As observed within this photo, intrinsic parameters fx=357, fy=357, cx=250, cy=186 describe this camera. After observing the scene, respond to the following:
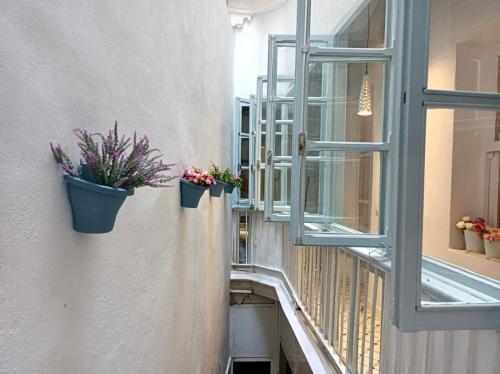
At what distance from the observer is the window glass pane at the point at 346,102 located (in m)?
1.91

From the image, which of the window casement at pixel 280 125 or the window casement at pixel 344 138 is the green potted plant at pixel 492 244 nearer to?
the window casement at pixel 344 138

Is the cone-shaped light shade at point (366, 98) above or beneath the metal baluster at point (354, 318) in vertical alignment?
above

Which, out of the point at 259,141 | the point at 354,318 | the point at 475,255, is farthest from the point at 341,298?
the point at 259,141

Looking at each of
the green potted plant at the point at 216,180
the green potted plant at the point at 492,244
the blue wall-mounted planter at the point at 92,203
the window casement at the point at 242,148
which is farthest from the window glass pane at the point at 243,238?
the blue wall-mounted planter at the point at 92,203

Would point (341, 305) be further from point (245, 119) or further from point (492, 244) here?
point (245, 119)

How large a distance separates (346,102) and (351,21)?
0.54 metres

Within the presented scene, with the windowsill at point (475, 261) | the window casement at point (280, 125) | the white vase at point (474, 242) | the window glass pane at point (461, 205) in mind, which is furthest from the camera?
the window casement at point (280, 125)

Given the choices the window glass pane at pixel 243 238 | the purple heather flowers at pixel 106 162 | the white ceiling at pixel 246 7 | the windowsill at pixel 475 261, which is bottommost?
the window glass pane at pixel 243 238

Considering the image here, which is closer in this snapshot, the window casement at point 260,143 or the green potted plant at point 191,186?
the green potted plant at point 191,186

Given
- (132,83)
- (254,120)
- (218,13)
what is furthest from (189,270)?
(254,120)

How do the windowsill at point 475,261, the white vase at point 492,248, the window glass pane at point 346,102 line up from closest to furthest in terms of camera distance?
the windowsill at point 475,261 → the white vase at point 492,248 → the window glass pane at point 346,102

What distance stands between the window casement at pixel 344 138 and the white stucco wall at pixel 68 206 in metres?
0.61

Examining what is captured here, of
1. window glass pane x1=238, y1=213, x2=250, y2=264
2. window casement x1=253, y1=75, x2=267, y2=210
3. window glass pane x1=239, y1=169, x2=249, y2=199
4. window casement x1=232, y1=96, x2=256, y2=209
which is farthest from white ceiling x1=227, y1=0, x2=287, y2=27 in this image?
window glass pane x1=238, y1=213, x2=250, y2=264

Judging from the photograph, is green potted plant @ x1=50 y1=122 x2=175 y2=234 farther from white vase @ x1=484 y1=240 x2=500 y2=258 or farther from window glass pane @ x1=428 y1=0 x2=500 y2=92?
white vase @ x1=484 y1=240 x2=500 y2=258
